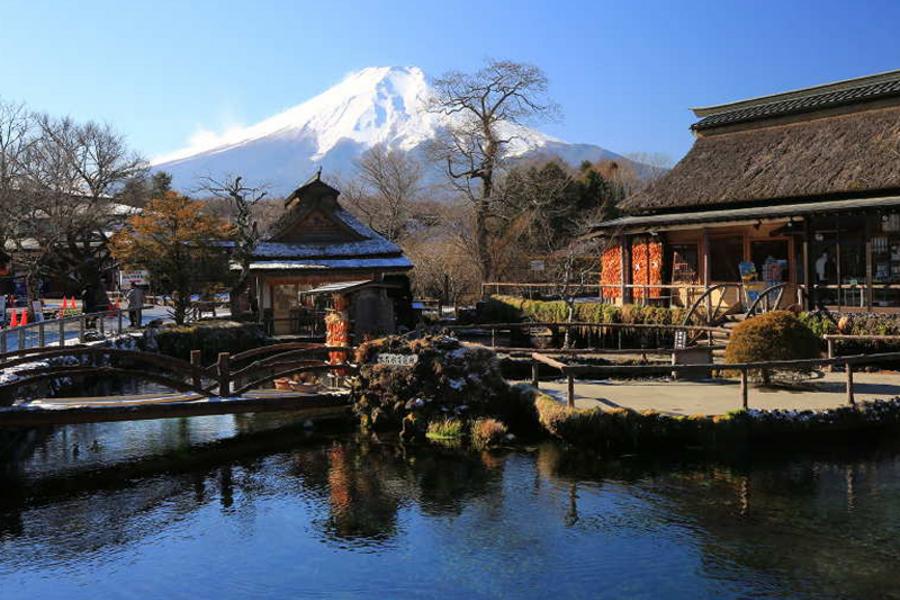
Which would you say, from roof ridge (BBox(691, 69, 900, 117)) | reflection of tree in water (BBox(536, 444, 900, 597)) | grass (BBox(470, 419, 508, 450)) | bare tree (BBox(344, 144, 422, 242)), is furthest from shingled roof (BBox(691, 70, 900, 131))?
bare tree (BBox(344, 144, 422, 242))

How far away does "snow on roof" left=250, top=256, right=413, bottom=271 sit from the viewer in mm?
32094

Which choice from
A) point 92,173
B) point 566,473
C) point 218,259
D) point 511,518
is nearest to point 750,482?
point 566,473

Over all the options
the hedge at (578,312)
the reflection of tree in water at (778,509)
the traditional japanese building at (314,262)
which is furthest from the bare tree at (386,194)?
the reflection of tree in water at (778,509)

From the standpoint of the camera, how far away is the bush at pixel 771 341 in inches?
626

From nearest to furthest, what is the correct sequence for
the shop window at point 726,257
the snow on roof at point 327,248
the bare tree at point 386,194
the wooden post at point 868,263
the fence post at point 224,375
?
the fence post at point 224,375 < the wooden post at point 868,263 < the shop window at point 726,257 < the snow on roof at point 327,248 < the bare tree at point 386,194

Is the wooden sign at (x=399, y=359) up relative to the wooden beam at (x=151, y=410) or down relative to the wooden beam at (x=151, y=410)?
up

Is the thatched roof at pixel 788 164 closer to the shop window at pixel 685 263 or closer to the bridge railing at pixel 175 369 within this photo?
the shop window at pixel 685 263

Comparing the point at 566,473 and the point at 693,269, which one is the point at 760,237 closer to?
the point at 693,269

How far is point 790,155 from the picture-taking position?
92.0ft

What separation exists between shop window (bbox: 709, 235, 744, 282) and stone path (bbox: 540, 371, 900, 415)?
1119 centimetres

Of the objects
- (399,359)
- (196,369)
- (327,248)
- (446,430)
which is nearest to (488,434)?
(446,430)

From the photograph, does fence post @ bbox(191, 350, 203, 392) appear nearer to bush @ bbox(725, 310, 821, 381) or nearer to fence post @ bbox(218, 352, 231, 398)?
fence post @ bbox(218, 352, 231, 398)

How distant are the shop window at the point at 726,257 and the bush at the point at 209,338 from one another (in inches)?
643

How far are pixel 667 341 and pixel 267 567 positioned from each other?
18236mm
